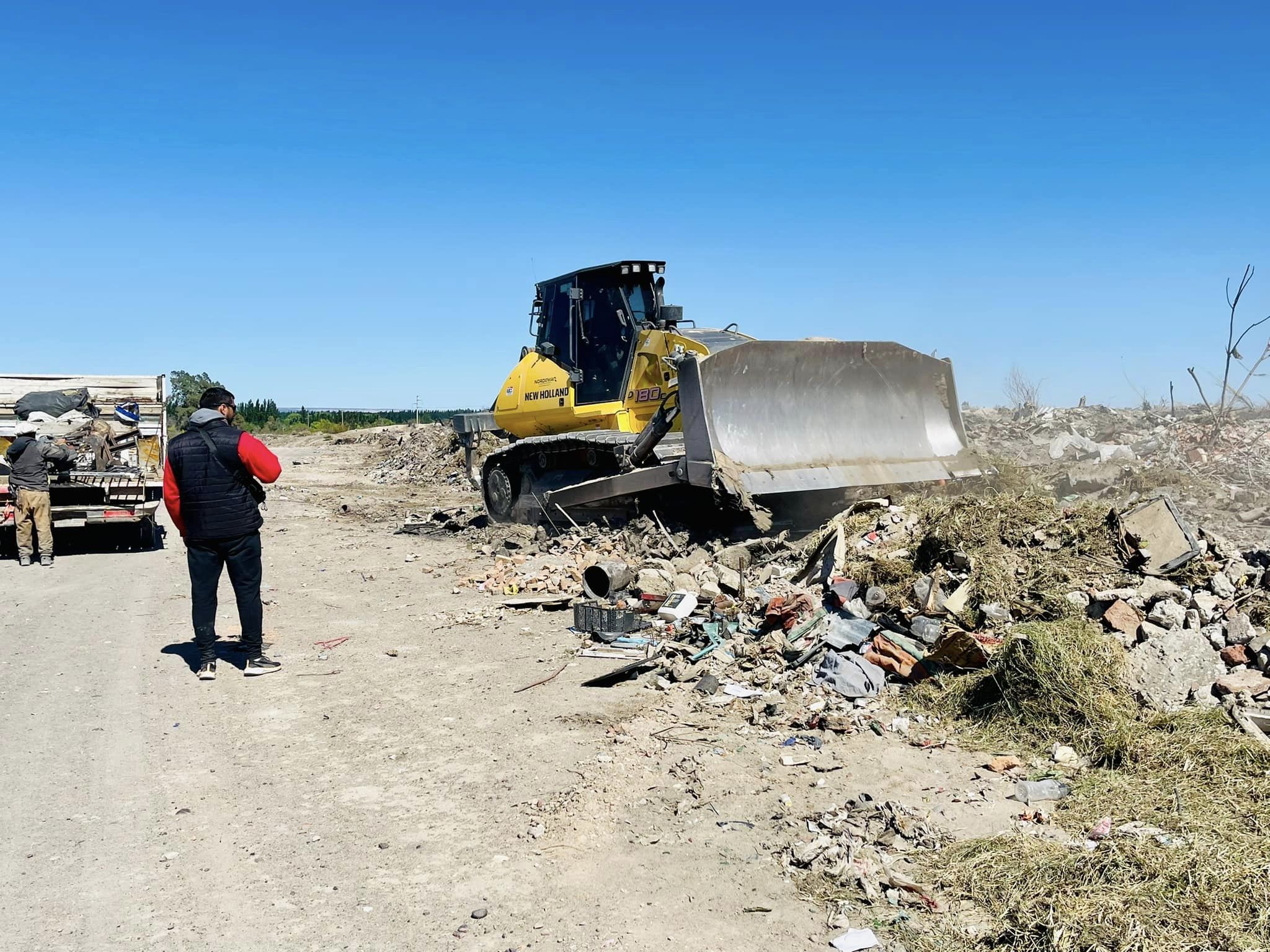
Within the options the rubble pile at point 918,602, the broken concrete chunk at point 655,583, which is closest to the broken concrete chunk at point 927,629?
the rubble pile at point 918,602

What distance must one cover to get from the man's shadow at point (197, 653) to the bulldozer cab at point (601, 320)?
532cm

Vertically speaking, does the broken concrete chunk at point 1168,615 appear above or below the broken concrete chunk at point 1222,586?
below

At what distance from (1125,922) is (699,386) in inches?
249

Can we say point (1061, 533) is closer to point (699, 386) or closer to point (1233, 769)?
point (1233, 769)

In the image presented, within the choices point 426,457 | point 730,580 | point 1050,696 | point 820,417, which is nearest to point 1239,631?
point 1050,696

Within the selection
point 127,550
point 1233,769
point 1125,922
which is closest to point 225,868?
point 1125,922

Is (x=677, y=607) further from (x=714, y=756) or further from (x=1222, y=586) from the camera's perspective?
(x=1222, y=586)

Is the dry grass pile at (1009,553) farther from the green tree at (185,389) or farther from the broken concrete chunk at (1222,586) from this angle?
the green tree at (185,389)

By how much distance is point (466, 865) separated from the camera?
3.88 meters

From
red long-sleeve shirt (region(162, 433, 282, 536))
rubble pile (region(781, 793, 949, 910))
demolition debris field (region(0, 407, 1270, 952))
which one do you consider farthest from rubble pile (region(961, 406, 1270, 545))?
red long-sleeve shirt (region(162, 433, 282, 536))

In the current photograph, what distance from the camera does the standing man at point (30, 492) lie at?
11.3 m

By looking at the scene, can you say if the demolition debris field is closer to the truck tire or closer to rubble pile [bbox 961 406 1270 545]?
rubble pile [bbox 961 406 1270 545]

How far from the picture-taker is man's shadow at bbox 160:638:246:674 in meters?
6.82

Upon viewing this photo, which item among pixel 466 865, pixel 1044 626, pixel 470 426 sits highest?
pixel 470 426
